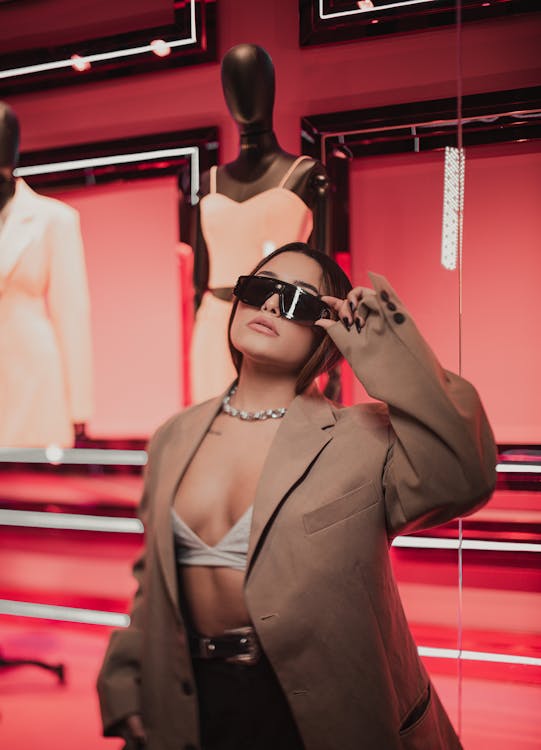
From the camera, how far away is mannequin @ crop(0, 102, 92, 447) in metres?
Answer: 2.95

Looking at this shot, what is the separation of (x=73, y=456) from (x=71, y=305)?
657mm

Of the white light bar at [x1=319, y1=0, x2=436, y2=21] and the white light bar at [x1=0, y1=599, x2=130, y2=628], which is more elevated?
the white light bar at [x1=319, y1=0, x2=436, y2=21]

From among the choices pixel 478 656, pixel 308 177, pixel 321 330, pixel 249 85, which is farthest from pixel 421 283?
pixel 478 656

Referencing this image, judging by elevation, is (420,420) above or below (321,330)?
below

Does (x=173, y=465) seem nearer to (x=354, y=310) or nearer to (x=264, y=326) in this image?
(x=264, y=326)

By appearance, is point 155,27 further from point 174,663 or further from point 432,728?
point 432,728

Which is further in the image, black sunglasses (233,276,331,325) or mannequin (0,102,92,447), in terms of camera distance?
mannequin (0,102,92,447)

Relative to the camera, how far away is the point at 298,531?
4.58 ft

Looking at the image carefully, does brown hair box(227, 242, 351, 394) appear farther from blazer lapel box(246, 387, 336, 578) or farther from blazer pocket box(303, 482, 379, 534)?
blazer pocket box(303, 482, 379, 534)

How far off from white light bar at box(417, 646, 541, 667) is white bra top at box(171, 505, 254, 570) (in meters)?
1.07

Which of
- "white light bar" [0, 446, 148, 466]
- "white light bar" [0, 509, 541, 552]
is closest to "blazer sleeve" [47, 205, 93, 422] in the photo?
"white light bar" [0, 446, 148, 466]

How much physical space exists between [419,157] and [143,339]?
51.1 inches

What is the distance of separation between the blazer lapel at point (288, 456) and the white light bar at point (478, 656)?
1.10 m

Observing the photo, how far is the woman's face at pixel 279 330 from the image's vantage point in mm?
1544
